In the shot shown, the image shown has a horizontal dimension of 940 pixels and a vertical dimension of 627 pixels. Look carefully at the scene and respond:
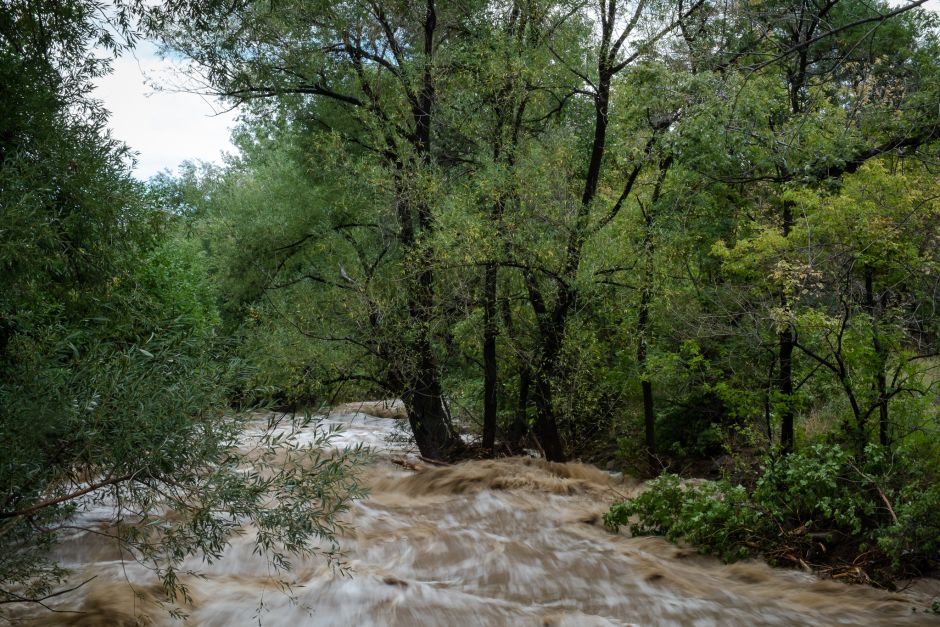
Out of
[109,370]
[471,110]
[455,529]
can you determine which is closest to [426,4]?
[471,110]

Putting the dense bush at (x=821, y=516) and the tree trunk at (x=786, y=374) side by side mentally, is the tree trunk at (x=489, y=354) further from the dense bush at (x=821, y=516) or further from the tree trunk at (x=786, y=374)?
the dense bush at (x=821, y=516)

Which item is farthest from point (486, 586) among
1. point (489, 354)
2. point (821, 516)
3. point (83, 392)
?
point (489, 354)

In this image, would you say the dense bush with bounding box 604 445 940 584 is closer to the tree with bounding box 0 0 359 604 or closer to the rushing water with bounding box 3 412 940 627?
the rushing water with bounding box 3 412 940 627

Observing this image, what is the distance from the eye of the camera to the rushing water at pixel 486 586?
643 cm

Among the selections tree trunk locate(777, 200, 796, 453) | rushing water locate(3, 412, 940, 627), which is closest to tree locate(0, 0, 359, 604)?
rushing water locate(3, 412, 940, 627)

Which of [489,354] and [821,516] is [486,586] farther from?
[489,354]

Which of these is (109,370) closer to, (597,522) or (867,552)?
(597,522)

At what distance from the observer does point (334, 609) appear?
659cm

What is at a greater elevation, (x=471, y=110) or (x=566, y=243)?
(x=471, y=110)

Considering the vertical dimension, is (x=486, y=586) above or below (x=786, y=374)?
below

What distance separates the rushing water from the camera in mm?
6430

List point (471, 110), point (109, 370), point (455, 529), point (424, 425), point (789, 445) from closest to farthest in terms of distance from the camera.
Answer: point (109, 370) < point (455, 529) < point (789, 445) < point (471, 110) < point (424, 425)

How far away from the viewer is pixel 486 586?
7.45 meters

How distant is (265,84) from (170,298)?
993 cm
